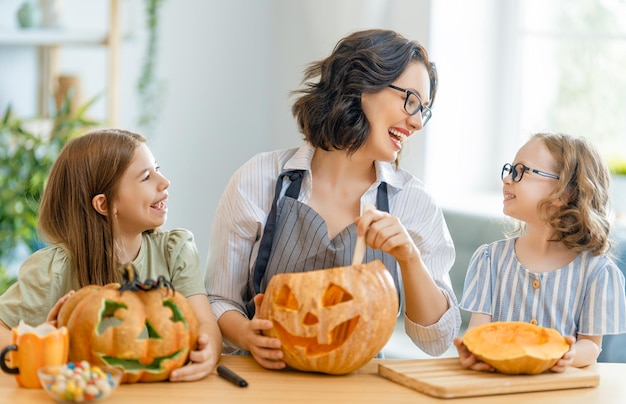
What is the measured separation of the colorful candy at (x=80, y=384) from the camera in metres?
1.38

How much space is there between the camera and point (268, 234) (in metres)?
1.99

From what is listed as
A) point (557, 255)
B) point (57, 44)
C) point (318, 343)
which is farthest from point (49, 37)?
point (318, 343)

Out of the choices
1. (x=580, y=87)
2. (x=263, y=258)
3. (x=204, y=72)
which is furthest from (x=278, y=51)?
(x=263, y=258)

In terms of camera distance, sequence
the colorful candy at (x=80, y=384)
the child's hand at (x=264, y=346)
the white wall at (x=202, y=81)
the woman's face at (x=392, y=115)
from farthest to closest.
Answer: the white wall at (x=202, y=81)
the woman's face at (x=392, y=115)
the child's hand at (x=264, y=346)
the colorful candy at (x=80, y=384)

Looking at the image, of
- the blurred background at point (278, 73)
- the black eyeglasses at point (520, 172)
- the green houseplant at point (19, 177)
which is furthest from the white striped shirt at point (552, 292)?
the green houseplant at point (19, 177)

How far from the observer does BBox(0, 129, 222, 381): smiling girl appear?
6.07ft

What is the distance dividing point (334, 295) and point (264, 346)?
16cm

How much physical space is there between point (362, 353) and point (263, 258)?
50cm

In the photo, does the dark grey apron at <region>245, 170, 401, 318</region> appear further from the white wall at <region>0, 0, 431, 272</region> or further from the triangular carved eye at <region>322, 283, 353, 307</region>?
the white wall at <region>0, 0, 431, 272</region>

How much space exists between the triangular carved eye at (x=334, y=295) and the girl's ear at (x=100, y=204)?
0.59m

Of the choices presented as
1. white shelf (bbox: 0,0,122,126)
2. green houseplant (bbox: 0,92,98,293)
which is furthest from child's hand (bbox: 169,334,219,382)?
white shelf (bbox: 0,0,122,126)

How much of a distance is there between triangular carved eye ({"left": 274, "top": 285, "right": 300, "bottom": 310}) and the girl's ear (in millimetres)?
518

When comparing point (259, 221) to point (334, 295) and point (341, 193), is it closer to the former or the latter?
point (341, 193)

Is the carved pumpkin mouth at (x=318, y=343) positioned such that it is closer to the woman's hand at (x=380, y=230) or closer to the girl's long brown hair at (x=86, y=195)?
the woman's hand at (x=380, y=230)
